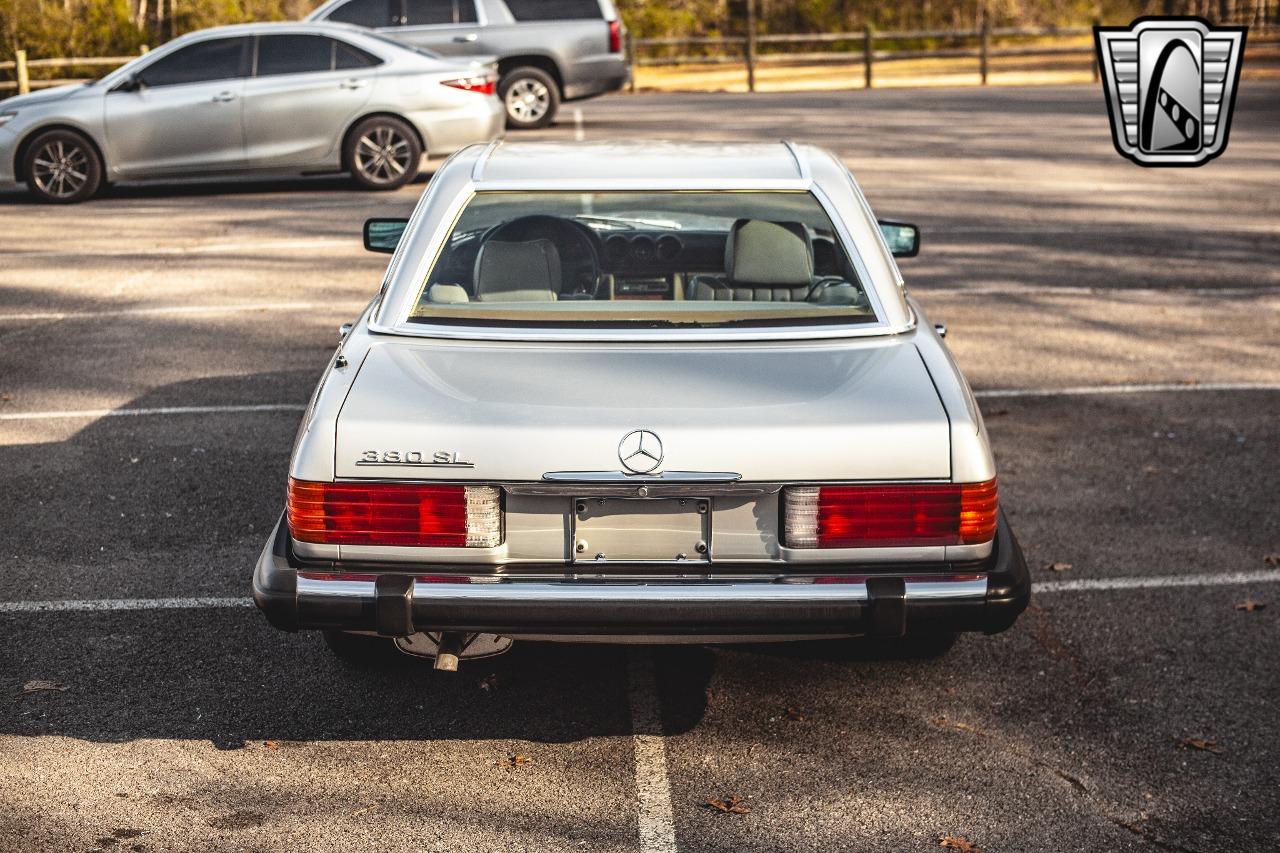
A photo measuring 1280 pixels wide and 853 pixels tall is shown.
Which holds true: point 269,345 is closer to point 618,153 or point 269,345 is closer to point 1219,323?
point 618,153

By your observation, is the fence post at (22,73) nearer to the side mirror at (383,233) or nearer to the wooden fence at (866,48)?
the wooden fence at (866,48)

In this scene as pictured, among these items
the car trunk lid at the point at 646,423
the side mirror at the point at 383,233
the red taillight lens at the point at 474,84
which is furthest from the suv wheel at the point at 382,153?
the car trunk lid at the point at 646,423

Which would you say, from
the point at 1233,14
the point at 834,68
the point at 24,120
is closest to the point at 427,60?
the point at 24,120

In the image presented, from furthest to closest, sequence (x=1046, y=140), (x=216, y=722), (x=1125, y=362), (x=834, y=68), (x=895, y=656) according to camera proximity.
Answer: (x=834, y=68) < (x=1046, y=140) < (x=1125, y=362) < (x=895, y=656) < (x=216, y=722)

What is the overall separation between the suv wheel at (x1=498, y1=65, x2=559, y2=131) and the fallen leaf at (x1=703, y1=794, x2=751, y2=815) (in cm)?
1615

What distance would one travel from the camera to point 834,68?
36156 millimetres

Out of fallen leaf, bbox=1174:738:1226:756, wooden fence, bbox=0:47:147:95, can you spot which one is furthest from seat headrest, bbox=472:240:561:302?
wooden fence, bbox=0:47:147:95

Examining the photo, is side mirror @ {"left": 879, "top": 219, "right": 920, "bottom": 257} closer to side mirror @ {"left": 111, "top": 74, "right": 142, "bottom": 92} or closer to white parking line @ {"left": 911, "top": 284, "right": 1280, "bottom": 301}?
white parking line @ {"left": 911, "top": 284, "right": 1280, "bottom": 301}

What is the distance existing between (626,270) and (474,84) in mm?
10038

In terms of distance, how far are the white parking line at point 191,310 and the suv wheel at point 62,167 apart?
4.72 meters

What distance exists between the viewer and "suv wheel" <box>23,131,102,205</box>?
13969mm

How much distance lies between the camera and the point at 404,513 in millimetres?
3604

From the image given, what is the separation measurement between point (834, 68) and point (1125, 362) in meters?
29.1

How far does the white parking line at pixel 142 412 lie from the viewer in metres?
7.45
